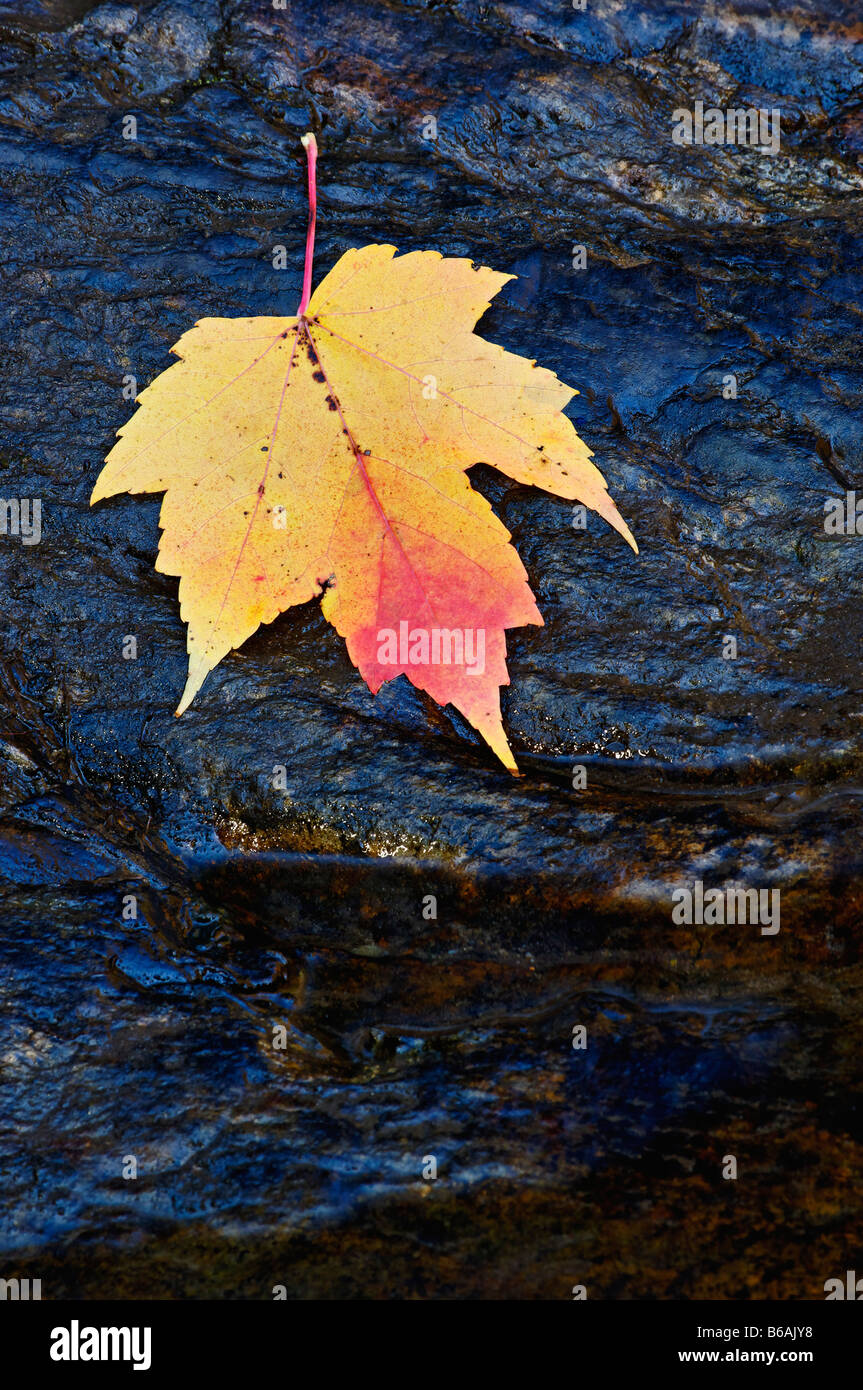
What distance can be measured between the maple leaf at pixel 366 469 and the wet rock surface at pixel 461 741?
231 millimetres

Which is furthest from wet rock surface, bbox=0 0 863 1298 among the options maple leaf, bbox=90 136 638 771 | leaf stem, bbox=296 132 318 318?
maple leaf, bbox=90 136 638 771

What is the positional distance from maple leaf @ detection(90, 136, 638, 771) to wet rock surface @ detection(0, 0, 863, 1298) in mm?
231

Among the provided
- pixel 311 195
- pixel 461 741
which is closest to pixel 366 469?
pixel 461 741

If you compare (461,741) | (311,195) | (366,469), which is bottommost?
(461,741)

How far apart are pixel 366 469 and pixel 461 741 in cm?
65

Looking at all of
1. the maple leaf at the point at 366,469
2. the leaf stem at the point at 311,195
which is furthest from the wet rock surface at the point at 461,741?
the maple leaf at the point at 366,469

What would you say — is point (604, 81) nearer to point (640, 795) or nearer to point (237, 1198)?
point (640, 795)

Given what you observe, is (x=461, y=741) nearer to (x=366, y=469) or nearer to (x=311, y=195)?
(x=366, y=469)

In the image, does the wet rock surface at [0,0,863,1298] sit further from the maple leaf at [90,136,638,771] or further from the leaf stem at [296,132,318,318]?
the maple leaf at [90,136,638,771]

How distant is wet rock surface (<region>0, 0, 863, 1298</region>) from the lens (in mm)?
1807

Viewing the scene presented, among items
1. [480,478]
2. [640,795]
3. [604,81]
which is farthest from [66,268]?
[640,795]

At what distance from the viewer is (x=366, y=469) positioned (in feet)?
7.84

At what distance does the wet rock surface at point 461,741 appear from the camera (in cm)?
181

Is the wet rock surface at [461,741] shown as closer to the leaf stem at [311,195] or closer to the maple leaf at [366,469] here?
the leaf stem at [311,195]
